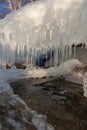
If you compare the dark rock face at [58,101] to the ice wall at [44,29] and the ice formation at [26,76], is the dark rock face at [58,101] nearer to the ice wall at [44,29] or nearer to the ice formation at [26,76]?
the ice formation at [26,76]

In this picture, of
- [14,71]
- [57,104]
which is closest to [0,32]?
[14,71]

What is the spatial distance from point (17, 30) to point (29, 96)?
1875 mm

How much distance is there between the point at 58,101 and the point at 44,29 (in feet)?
6.20

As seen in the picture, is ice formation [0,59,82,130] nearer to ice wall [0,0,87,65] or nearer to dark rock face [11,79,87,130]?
dark rock face [11,79,87,130]

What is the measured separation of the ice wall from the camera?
491 cm

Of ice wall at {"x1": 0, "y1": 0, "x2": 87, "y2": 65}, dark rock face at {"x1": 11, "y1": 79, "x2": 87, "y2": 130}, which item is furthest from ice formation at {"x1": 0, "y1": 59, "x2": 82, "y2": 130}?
ice wall at {"x1": 0, "y1": 0, "x2": 87, "y2": 65}

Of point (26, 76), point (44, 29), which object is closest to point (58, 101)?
point (26, 76)

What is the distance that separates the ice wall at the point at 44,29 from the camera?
16.1 ft

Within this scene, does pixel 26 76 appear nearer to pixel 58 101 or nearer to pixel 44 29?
pixel 44 29

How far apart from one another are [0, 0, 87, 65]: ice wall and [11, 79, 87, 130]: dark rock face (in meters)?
0.85

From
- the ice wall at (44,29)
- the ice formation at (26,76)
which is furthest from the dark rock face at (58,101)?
the ice wall at (44,29)

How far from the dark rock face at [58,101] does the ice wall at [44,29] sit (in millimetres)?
853

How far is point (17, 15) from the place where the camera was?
5.48 metres

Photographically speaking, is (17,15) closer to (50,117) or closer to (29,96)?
(29,96)
